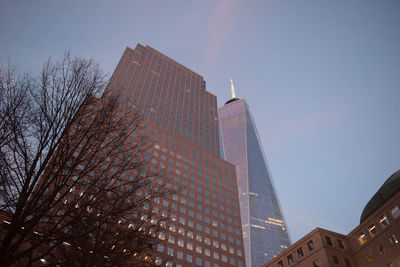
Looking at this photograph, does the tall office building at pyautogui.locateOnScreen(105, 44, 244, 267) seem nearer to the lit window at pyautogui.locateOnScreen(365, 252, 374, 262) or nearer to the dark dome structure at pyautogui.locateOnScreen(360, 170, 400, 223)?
the lit window at pyautogui.locateOnScreen(365, 252, 374, 262)

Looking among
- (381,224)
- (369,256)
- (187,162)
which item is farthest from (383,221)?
(187,162)

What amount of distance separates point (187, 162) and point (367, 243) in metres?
57.7

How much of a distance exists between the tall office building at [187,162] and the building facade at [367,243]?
26140 mm

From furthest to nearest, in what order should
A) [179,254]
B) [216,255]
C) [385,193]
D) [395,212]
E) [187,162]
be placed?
[187,162] < [216,255] < [179,254] < [385,193] < [395,212]

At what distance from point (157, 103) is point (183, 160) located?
1685 inches

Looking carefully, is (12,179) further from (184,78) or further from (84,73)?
(184,78)

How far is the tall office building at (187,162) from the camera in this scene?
71.8m

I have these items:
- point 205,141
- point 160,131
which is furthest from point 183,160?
point 205,141

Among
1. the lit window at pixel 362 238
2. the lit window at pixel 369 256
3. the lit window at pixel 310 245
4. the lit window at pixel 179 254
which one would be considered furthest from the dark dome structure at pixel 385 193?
the lit window at pixel 179 254

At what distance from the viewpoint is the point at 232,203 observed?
91250mm

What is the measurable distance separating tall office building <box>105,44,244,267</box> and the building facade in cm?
2614

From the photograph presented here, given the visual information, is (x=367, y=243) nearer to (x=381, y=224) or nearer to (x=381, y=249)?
(x=381, y=249)

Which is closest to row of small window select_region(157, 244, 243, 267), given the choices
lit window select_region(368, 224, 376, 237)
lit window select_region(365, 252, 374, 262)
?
lit window select_region(365, 252, 374, 262)

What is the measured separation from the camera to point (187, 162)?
93250mm
